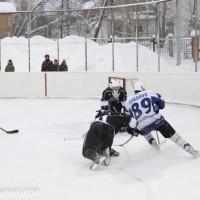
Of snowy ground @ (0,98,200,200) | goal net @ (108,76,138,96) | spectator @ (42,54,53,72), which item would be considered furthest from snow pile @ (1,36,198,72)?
snowy ground @ (0,98,200,200)

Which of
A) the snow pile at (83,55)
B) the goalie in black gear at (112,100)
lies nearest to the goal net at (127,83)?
the snow pile at (83,55)

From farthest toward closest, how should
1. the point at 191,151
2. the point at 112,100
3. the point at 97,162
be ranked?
the point at 112,100
the point at 191,151
the point at 97,162

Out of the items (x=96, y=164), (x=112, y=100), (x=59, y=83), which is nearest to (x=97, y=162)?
(x=96, y=164)

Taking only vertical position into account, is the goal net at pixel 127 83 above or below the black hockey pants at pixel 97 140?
above

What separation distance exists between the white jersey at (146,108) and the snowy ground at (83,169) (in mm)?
421

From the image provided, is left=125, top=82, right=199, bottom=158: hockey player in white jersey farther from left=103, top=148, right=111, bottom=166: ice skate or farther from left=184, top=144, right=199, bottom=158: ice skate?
left=103, top=148, right=111, bottom=166: ice skate

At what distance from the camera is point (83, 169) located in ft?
17.9

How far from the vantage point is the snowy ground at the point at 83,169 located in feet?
14.7

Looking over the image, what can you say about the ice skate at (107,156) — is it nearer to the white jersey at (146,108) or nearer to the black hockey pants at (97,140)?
the black hockey pants at (97,140)

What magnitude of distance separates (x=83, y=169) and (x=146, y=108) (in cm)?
109

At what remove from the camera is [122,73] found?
14016mm

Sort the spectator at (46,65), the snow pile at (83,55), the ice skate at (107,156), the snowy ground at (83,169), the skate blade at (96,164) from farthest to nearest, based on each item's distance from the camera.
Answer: the spectator at (46,65), the snow pile at (83,55), the ice skate at (107,156), the skate blade at (96,164), the snowy ground at (83,169)

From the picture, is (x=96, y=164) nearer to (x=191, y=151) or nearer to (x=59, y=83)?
(x=191, y=151)

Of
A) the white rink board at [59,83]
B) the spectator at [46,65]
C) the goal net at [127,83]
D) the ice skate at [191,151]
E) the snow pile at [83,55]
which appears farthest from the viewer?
the spectator at [46,65]
